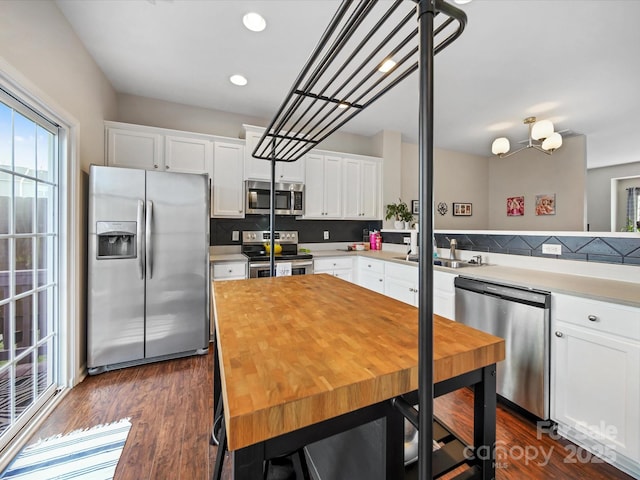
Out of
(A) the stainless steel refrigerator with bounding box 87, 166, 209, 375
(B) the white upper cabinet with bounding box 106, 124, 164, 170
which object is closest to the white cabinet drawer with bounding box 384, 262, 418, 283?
(A) the stainless steel refrigerator with bounding box 87, 166, 209, 375

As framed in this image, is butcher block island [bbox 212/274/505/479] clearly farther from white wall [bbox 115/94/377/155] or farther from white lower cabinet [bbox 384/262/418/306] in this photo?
white wall [bbox 115/94/377/155]

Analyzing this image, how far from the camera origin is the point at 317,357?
665 millimetres

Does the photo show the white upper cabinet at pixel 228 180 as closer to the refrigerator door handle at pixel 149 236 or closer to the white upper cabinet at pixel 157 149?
the white upper cabinet at pixel 157 149

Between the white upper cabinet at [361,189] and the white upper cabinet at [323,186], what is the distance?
0.37 ft

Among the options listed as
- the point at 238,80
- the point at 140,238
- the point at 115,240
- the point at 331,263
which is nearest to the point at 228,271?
the point at 140,238

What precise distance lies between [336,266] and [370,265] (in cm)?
43

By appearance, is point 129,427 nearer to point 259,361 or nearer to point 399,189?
point 259,361

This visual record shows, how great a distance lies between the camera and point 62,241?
212 cm

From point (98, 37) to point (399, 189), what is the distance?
3.82 metres

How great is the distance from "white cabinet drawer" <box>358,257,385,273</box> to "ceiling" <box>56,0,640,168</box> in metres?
1.91

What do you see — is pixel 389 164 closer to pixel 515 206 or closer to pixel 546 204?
pixel 515 206

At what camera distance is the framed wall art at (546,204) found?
4.76 metres

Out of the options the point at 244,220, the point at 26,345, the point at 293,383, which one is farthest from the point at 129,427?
the point at 244,220

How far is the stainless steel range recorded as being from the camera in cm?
310
